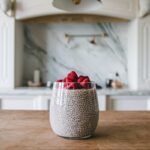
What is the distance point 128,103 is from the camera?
261cm

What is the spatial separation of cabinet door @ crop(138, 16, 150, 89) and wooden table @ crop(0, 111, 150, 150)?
1.42 meters

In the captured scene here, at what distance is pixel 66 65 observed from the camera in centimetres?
308

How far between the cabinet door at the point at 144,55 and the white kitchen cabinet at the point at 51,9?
0.19 metres

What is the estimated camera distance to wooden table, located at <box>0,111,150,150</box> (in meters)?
0.82

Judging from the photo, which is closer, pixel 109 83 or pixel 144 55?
pixel 144 55

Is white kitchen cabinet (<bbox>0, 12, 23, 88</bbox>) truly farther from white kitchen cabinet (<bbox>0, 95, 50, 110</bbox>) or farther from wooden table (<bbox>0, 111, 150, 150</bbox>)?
wooden table (<bbox>0, 111, 150, 150</bbox>)

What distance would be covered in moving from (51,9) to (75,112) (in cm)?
190

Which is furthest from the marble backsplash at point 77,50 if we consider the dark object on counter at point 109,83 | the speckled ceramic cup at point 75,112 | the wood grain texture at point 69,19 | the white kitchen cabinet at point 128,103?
the speckled ceramic cup at point 75,112

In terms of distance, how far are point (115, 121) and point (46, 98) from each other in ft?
4.70

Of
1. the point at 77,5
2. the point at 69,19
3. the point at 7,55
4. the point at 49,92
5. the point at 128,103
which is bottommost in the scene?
the point at 128,103

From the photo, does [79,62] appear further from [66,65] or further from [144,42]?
[144,42]

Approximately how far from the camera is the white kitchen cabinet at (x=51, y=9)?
2600 mm

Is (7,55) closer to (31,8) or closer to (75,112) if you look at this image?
(31,8)

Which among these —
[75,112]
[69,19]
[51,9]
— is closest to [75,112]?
[75,112]
